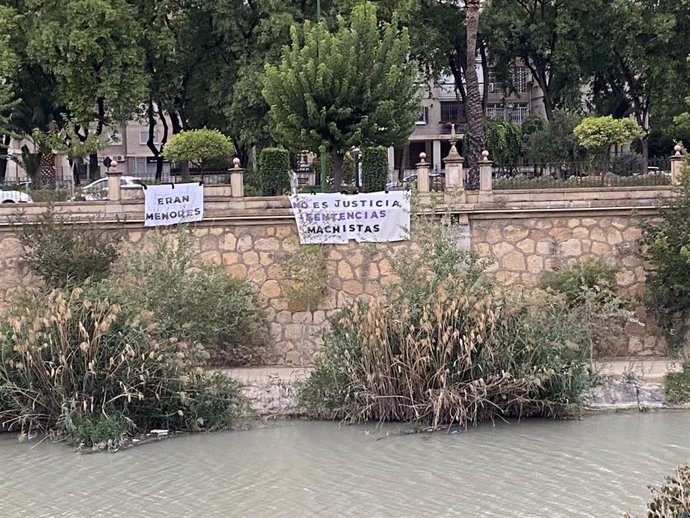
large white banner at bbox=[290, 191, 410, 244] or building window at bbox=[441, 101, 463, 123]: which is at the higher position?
building window at bbox=[441, 101, 463, 123]

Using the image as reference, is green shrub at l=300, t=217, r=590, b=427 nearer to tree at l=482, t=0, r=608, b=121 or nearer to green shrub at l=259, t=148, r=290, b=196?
green shrub at l=259, t=148, r=290, b=196

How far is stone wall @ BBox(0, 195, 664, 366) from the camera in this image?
15.9 metres

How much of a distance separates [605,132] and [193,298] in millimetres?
12400

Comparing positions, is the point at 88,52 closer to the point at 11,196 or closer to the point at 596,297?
the point at 11,196

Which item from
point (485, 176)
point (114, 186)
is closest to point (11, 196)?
A: point (114, 186)

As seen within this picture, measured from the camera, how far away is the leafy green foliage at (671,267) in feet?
48.3

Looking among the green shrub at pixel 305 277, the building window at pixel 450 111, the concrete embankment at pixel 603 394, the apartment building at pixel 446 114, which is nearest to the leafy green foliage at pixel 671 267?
the concrete embankment at pixel 603 394

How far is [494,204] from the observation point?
52.9 feet

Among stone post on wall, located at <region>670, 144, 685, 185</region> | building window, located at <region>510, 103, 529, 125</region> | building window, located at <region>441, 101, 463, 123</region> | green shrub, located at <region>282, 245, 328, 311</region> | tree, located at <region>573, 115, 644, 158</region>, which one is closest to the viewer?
stone post on wall, located at <region>670, 144, 685, 185</region>

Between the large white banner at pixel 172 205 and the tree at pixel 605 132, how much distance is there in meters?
10.4

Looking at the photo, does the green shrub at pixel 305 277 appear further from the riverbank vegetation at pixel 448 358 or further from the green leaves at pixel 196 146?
the green leaves at pixel 196 146

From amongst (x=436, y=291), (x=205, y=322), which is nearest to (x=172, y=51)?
(x=205, y=322)

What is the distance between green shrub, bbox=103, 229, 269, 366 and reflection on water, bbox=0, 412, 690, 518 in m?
2.08

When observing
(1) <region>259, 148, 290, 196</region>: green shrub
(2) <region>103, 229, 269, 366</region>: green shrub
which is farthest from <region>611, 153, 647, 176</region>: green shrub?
(2) <region>103, 229, 269, 366</region>: green shrub
